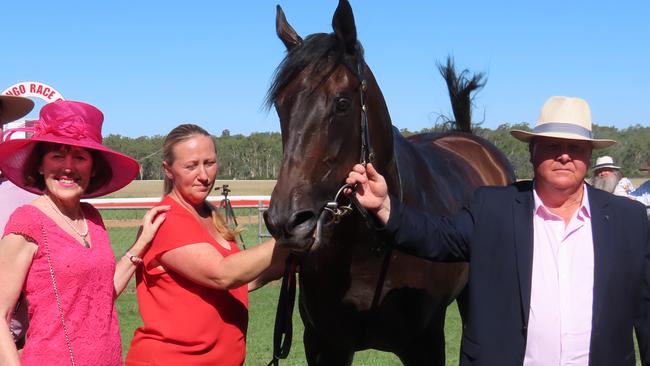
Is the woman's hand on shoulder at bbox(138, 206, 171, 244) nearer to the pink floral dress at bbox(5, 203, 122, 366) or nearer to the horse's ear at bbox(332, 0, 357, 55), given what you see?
the pink floral dress at bbox(5, 203, 122, 366)

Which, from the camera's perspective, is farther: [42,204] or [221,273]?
[221,273]

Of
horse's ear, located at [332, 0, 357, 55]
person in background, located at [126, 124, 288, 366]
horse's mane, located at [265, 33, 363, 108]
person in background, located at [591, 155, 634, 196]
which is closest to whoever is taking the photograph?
person in background, located at [126, 124, 288, 366]

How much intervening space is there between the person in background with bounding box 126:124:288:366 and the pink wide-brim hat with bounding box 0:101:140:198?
0.31 metres

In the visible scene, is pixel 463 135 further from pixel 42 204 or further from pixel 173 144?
pixel 42 204

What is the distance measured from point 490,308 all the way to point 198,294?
119 cm

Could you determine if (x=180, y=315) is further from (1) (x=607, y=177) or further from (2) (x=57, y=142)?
(1) (x=607, y=177)

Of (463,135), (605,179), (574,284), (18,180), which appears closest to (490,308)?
(574,284)

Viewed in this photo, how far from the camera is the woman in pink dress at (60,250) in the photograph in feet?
7.80

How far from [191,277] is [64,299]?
1.67 ft

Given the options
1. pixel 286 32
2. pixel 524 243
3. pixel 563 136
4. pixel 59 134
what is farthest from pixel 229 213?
pixel 563 136

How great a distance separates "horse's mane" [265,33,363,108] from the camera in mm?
3012

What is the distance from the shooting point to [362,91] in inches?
123

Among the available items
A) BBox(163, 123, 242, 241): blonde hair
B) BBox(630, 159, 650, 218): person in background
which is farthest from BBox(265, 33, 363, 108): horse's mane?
BBox(630, 159, 650, 218): person in background

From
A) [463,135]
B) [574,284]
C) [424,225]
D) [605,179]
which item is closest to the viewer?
[574,284]
